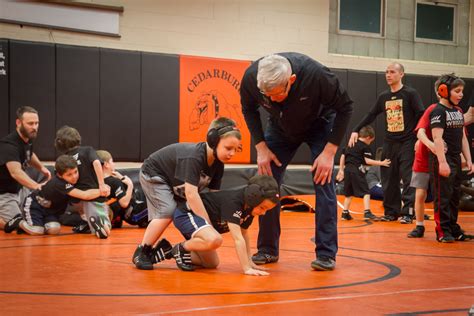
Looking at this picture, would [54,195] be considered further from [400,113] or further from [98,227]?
[400,113]

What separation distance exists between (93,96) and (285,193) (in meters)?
3.38

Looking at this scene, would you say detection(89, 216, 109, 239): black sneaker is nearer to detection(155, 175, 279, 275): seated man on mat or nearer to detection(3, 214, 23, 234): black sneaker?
detection(3, 214, 23, 234): black sneaker

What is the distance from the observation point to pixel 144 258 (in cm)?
501

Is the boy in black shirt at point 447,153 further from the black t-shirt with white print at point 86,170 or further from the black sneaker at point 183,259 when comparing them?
the black t-shirt with white print at point 86,170

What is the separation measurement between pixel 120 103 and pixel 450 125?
17.0ft

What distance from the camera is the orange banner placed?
37.3 ft

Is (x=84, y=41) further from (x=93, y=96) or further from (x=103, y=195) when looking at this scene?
(x=103, y=195)

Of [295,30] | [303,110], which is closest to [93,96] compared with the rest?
[295,30]

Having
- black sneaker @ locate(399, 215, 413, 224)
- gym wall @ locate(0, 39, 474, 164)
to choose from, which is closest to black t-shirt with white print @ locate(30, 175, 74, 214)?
gym wall @ locate(0, 39, 474, 164)

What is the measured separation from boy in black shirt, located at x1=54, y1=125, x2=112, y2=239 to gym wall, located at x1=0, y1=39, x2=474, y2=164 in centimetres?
200

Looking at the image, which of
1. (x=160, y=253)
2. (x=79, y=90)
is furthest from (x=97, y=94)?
(x=160, y=253)

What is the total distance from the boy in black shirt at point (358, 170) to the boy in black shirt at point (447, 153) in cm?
269

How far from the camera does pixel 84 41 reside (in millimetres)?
10672

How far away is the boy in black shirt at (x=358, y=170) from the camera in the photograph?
32.7 feet
